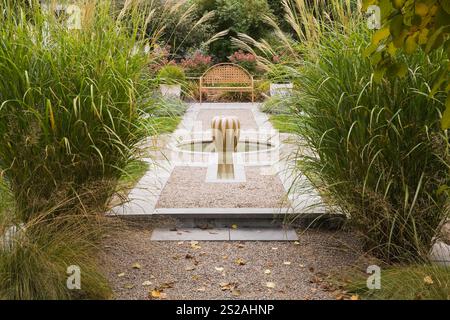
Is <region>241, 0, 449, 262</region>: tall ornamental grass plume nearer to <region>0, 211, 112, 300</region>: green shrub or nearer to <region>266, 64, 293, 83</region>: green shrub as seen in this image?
<region>266, 64, 293, 83</region>: green shrub

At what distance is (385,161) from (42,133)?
2.24 m

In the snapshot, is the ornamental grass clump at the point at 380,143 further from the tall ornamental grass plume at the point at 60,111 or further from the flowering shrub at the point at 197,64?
the flowering shrub at the point at 197,64

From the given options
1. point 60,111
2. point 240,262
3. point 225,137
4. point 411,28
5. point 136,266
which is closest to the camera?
point 411,28

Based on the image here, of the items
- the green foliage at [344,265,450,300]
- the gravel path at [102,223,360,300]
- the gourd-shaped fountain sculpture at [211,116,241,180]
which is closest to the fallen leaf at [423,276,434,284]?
the green foliage at [344,265,450,300]

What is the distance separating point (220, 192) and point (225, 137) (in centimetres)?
179

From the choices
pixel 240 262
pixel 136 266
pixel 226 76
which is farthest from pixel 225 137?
pixel 226 76

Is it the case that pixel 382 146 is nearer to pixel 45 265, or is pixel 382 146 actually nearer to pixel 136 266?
pixel 136 266

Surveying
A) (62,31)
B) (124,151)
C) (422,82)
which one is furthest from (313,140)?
(62,31)

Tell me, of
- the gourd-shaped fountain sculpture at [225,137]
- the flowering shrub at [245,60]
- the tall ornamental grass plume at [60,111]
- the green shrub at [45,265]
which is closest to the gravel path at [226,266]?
the green shrub at [45,265]

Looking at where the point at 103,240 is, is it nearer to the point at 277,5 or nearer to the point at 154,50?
the point at 154,50

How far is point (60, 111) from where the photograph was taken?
3746mm

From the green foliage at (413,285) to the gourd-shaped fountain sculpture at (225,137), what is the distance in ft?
14.0

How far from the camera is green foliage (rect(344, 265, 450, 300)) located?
2.99 m

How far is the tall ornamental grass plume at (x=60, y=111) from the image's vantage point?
12.2 ft
